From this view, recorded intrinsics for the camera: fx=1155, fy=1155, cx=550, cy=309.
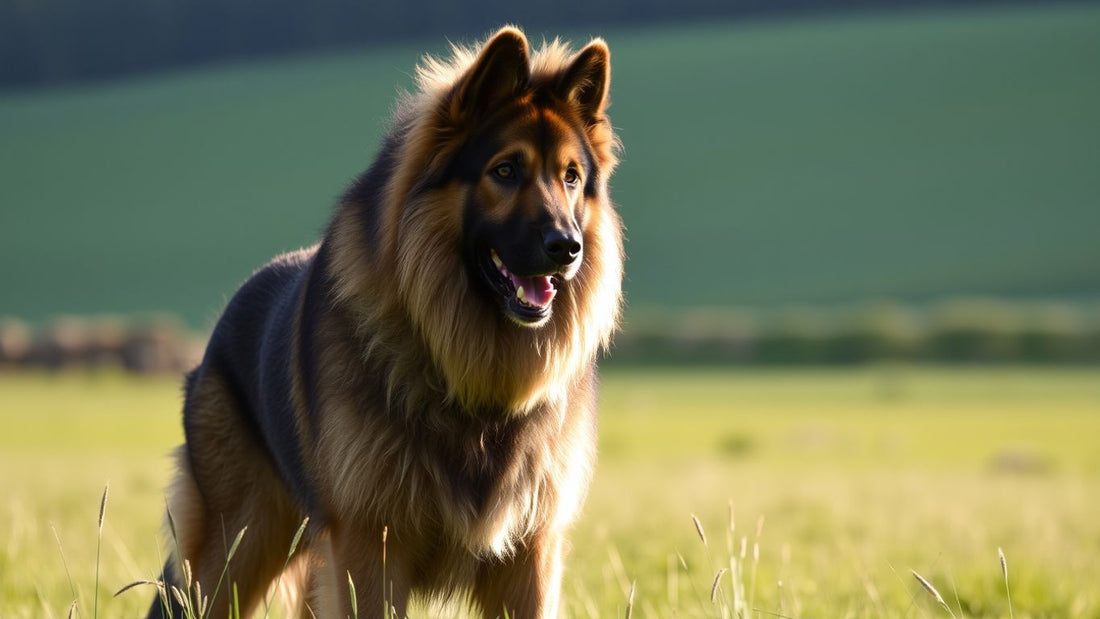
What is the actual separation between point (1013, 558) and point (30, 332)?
1028 inches

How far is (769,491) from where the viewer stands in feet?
33.2

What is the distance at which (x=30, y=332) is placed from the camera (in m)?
27.7

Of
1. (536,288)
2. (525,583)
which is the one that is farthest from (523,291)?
(525,583)

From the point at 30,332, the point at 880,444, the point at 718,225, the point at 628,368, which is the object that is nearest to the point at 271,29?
the point at 718,225

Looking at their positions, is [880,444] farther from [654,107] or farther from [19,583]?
[654,107]

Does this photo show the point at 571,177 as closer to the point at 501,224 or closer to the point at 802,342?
the point at 501,224

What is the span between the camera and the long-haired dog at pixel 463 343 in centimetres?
371

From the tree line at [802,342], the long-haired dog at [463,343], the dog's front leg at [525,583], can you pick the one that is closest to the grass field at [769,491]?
the dog's front leg at [525,583]

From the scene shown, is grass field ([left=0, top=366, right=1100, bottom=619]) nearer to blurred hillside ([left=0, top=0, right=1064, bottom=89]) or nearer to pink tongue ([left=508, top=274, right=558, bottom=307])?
pink tongue ([left=508, top=274, right=558, bottom=307])

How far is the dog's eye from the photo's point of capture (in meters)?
3.86

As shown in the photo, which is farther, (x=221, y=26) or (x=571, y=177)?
(x=221, y=26)

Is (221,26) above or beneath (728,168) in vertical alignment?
above

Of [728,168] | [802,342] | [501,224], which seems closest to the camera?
[501,224]

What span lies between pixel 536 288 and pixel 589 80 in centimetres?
77
